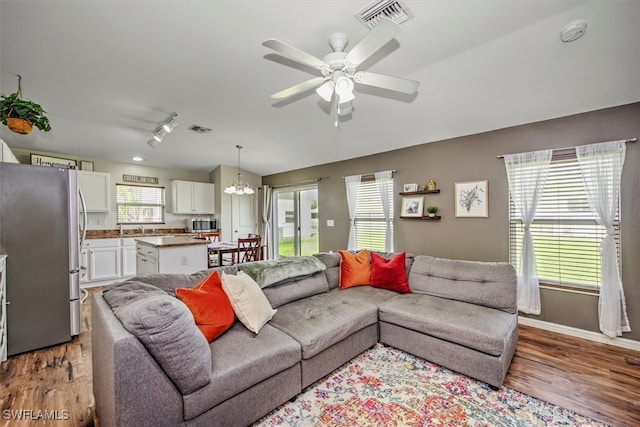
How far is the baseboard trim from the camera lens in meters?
2.71

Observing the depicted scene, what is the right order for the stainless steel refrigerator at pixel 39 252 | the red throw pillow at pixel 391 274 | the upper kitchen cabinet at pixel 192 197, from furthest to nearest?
the upper kitchen cabinet at pixel 192 197
the red throw pillow at pixel 391 274
the stainless steel refrigerator at pixel 39 252

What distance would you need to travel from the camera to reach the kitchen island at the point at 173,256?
352 cm

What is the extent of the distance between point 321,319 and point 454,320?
112cm

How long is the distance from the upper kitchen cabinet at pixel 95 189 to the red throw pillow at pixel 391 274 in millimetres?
5302

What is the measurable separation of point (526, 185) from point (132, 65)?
14.6 feet

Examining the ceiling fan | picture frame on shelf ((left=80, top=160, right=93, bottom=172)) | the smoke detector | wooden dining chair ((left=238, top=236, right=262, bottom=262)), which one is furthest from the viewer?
picture frame on shelf ((left=80, top=160, right=93, bottom=172))

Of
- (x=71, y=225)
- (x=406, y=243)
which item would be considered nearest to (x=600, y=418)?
(x=406, y=243)

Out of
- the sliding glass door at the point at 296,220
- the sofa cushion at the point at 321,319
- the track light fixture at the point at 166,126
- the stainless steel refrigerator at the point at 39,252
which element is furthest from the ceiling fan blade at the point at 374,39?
the sliding glass door at the point at 296,220

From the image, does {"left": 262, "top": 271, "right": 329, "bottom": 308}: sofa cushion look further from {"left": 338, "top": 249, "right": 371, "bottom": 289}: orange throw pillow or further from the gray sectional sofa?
{"left": 338, "top": 249, "right": 371, "bottom": 289}: orange throw pillow

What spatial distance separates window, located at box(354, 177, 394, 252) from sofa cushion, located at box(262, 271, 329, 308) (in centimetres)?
196

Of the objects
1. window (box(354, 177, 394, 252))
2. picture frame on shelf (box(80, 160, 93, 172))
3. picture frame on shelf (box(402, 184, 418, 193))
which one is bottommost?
window (box(354, 177, 394, 252))

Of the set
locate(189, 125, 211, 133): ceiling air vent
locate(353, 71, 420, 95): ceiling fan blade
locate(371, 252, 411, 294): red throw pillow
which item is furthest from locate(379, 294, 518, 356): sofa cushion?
locate(189, 125, 211, 133): ceiling air vent

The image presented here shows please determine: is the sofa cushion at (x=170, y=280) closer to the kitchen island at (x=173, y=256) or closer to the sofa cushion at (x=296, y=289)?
the sofa cushion at (x=296, y=289)

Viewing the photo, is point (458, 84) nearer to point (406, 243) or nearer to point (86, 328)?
point (406, 243)
